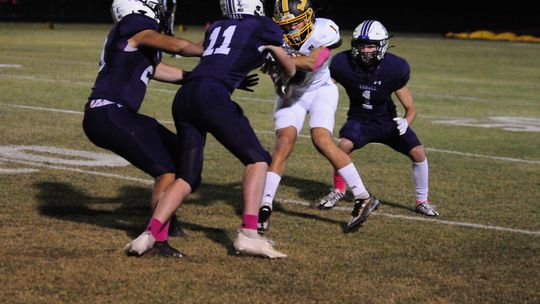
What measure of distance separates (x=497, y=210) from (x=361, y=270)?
8.32 feet

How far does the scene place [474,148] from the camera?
12.3 m

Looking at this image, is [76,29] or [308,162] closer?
[308,162]

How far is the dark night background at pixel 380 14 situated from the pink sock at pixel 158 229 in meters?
39.5

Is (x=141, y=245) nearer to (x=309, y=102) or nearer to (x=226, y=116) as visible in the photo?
(x=226, y=116)

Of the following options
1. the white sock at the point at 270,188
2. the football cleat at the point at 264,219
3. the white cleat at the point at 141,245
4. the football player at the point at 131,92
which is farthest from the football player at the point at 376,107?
the white cleat at the point at 141,245

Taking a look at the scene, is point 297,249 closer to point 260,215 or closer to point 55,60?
point 260,215

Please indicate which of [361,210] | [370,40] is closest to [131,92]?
[361,210]

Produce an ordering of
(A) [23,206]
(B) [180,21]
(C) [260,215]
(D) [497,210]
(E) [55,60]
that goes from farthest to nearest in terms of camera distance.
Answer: (B) [180,21], (E) [55,60], (D) [497,210], (A) [23,206], (C) [260,215]

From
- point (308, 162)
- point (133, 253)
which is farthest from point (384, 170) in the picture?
point (133, 253)

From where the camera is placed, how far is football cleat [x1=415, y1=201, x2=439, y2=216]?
8.51m

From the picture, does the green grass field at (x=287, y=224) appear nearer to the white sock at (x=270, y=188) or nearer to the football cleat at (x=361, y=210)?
the football cleat at (x=361, y=210)

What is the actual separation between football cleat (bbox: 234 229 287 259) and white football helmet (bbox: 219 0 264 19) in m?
1.33

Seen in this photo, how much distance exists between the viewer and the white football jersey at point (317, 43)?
8.10 meters

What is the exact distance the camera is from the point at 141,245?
6480 mm
